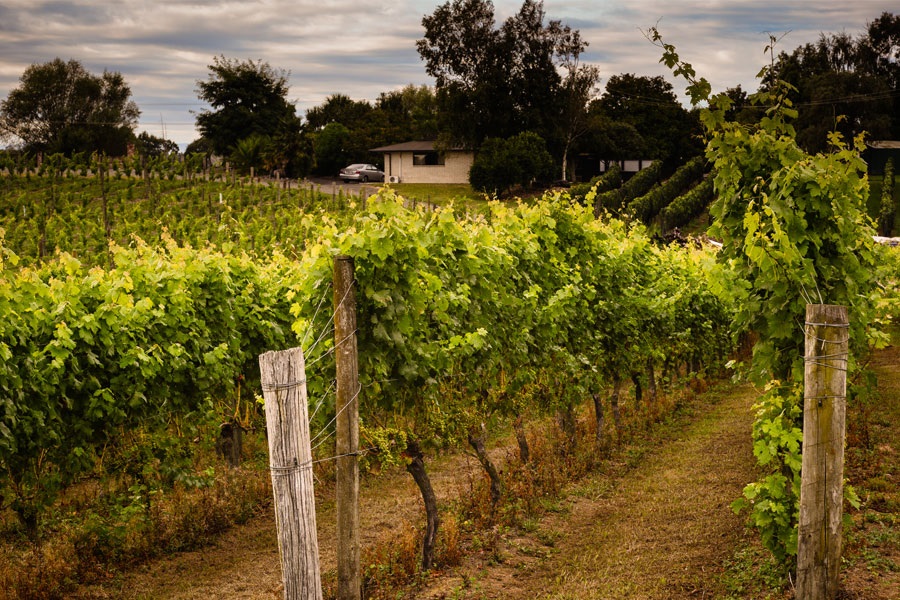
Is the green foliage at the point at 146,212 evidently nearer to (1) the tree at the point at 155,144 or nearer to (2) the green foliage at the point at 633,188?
(2) the green foliage at the point at 633,188

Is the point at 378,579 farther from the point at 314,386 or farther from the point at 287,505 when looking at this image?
the point at 287,505

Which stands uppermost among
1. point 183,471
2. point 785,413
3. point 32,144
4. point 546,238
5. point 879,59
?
point 879,59

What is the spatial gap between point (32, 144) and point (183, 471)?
77.2 m

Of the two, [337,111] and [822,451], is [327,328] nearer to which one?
[822,451]

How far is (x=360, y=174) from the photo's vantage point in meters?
61.6

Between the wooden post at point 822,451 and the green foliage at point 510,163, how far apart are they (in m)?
46.5

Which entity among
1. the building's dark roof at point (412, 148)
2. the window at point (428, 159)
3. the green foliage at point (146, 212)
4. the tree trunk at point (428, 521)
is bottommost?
the tree trunk at point (428, 521)

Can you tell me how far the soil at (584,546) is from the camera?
23.3 feet

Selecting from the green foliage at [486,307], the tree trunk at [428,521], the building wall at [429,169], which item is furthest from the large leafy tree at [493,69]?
the tree trunk at [428,521]

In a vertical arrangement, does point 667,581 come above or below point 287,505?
below

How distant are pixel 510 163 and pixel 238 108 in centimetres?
2696

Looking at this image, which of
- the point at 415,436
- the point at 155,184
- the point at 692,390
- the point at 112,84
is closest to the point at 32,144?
the point at 112,84

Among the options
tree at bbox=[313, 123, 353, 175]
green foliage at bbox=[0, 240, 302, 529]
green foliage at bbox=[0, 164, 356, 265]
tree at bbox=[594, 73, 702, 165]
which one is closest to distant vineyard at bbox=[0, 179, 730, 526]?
green foliage at bbox=[0, 240, 302, 529]

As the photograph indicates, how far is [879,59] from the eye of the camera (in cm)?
7362
